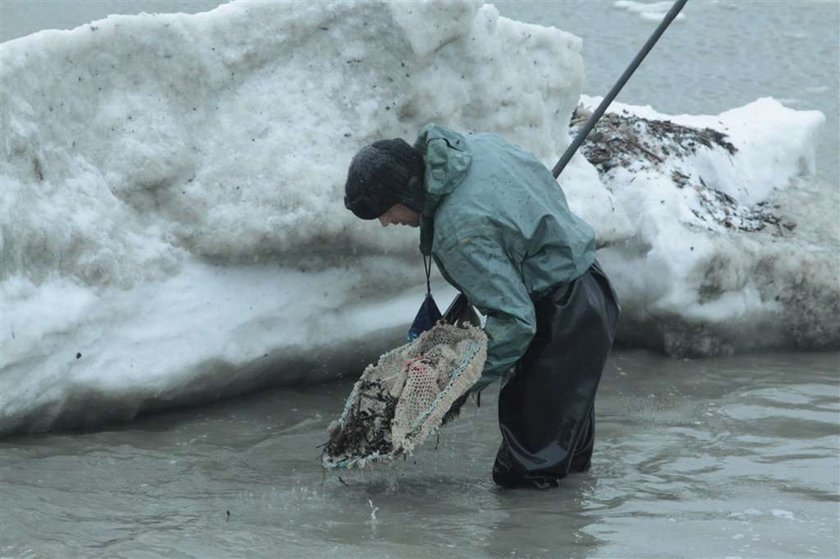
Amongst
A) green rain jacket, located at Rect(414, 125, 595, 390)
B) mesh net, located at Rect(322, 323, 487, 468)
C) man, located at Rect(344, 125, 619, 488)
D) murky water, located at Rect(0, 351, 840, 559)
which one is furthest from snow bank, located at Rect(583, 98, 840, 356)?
mesh net, located at Rect(322, 323, 487, 468)

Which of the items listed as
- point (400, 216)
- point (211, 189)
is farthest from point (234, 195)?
point (400, 216)

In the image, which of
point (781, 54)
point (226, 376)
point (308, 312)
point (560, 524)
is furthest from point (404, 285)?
point (781, 54)

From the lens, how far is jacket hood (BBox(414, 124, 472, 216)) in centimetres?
416

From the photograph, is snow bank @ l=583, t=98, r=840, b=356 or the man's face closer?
the man's face

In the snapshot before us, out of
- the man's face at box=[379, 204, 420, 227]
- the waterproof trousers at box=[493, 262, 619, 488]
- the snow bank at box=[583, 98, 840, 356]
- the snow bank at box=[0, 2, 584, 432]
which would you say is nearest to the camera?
the man's face at box=[379, 204, 420, 227]

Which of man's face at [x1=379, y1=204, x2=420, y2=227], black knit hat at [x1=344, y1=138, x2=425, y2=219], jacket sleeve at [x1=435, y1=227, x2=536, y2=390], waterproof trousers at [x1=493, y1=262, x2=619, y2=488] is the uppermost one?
black knit hat at [x1=344, y1=138, x2=425, y2=219]

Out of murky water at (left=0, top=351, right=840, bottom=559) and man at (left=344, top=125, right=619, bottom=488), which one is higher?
man at (left=344, top=125, right=619, bottom=488)

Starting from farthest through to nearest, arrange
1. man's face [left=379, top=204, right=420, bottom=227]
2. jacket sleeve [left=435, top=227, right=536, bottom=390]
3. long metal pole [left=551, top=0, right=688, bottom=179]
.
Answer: long metal pole [left=551, top=0, right=688, bottom=179], man's face [left=379, top=204, right=420, bottom=227], jacket sleeve [left=435, top=227, right=536, bottom=390]

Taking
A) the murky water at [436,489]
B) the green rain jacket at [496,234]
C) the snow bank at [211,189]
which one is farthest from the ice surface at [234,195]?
the green rain jacket at [496,234]

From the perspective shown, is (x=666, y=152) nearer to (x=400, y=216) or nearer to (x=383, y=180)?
(x=400, y=216)

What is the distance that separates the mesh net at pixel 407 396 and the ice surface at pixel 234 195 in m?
1.01

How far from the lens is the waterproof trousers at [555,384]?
175 inches

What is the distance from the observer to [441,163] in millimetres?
4172

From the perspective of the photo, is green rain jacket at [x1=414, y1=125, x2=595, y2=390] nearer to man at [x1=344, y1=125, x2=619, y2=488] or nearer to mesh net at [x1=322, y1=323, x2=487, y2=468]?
man at [x1=344, y1=125, x2=619, y2=488]
